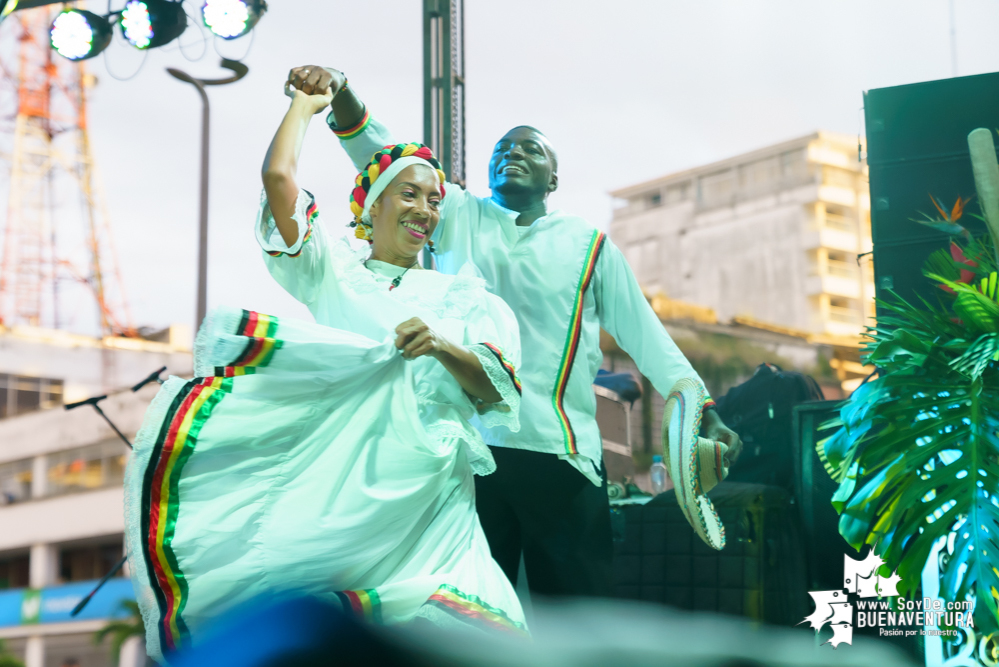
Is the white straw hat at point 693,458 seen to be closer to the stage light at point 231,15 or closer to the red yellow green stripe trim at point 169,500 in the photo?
the red yellow green stripe trim at point 169,500

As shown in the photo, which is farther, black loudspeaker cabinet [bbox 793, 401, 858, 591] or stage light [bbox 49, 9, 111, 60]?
stage light [bbox 49, 9, 111, 60]

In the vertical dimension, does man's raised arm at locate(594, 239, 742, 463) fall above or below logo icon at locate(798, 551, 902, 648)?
above

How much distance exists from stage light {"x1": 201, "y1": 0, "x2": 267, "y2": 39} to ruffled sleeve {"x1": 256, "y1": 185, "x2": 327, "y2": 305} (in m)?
3.47

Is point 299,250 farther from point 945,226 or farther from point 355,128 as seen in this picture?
point 945,226

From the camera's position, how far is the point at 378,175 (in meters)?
2.57

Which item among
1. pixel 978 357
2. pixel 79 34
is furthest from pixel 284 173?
pixel 79 34

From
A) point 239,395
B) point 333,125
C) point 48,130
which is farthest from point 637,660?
point 48,130

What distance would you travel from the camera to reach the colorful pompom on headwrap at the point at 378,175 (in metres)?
2.55

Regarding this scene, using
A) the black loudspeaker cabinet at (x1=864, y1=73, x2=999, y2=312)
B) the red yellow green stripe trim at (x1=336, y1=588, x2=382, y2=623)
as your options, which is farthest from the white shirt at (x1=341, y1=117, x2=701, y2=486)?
the black loudspeaker cabinet at (x1=864, y1=73, x2=999, y2=312)

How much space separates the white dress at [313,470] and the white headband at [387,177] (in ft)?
0.69

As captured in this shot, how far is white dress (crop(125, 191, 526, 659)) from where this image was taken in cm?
184

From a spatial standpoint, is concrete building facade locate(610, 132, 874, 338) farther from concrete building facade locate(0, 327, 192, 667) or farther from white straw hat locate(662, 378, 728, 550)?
concrete building facade locate(0, 327, 192, 667)

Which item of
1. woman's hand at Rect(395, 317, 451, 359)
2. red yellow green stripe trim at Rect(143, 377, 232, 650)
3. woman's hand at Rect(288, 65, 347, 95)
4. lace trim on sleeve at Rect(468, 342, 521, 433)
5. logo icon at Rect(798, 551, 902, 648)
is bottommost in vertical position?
logo icon at Rect(798, 551, 902, 648)

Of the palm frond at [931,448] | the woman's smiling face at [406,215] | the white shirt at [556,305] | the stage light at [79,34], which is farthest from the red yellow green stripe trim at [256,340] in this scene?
the stage light at [79,34]
